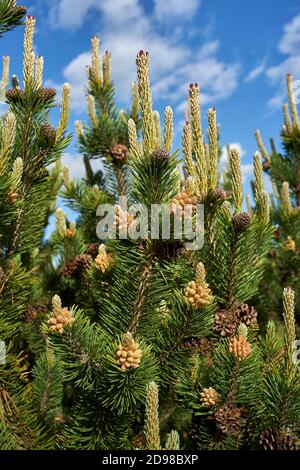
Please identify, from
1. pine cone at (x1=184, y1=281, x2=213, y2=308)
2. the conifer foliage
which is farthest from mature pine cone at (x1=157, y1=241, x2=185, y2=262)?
pine cone at (x1=184, y1=281, x2=213, y2=308)

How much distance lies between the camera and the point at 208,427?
1810mm

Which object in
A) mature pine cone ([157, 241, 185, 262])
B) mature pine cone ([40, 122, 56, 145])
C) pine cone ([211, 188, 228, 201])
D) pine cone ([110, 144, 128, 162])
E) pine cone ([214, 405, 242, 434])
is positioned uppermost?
pine cone ([110, 144, 128, 162])

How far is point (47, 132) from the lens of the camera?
2109mm

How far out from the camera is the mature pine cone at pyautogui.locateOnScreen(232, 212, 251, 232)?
1.82 meters

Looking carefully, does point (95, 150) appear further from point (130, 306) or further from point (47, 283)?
point (130, 306)

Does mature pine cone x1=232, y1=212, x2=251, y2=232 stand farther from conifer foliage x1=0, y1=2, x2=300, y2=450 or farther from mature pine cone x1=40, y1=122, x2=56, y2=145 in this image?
mature pine cone x1=40, y1=122, x2=56, y2=145


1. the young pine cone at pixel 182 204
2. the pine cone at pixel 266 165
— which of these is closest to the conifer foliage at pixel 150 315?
the young pine cone at pixel 182 204

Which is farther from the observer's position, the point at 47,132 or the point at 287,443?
the point at 47,132

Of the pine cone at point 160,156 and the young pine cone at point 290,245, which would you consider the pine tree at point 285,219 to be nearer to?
the young pine cone at point 290,245

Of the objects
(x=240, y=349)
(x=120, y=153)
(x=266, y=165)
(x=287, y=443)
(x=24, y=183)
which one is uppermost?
(x=266, y=165)

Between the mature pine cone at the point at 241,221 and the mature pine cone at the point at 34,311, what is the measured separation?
1392mm

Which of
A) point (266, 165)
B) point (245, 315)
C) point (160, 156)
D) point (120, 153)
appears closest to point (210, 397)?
point (245, 315)

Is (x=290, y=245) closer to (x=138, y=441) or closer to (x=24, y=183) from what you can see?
(x=138, y=441)

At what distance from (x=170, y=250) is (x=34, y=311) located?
1427 millimetres
